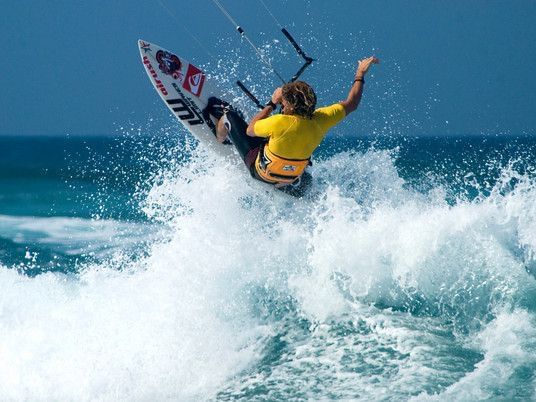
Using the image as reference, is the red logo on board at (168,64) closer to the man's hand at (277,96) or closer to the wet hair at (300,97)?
the man's hand at (277,96)

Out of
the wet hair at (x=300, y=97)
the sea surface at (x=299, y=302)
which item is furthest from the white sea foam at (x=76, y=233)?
the wet hair at (x=300, y=97)

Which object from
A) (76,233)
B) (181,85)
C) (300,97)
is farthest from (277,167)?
(76,233)

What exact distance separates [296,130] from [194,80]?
9.86 ft

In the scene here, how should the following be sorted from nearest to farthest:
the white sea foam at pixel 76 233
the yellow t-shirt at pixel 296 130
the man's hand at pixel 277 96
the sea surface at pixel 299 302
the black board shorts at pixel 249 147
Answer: the sea surface at pixel 299 302 → the yellow t-shirt at pixel 296 130 → the man's hand at pixel 277 96 → the black board shorts at pixel 249 147 → the white sea foam at pixel 76 233

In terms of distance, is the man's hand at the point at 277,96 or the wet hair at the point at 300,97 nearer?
the wet hair at the point at 300,97

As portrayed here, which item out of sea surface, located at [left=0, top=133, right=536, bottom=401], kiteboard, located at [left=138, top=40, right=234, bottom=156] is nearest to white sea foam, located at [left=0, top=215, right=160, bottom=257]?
sea surface, located at [left=0, top=133, right=536, bottom=401]

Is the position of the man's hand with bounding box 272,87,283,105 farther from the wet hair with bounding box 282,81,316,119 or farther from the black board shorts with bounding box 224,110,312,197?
the black board shorts with bounding box 224,110,312,197

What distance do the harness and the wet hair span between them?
0.58m

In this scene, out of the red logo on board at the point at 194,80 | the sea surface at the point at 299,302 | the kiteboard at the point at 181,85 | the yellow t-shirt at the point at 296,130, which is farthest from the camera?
the red logo on board at the point at 194,80

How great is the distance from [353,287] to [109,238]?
725 cm

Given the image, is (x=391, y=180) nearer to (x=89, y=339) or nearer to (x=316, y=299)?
(x=316, y=299)

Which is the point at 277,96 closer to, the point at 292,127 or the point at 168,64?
the point at 292,127

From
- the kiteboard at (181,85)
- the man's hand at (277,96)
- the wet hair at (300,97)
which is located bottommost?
the wet hair at (300,97)

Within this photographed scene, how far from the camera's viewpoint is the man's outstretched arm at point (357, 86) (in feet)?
22.6
